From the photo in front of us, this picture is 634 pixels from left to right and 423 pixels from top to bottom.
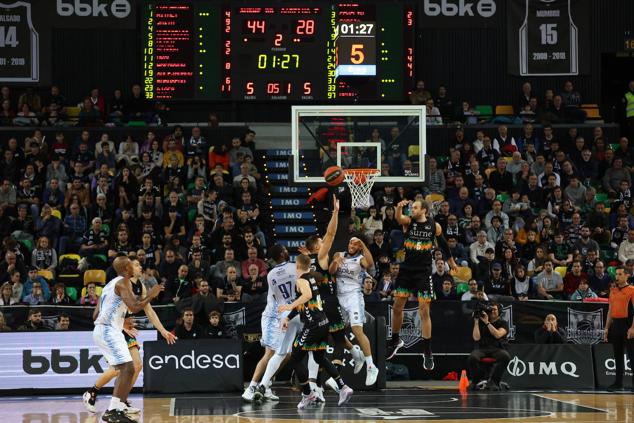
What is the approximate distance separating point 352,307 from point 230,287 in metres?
5.13

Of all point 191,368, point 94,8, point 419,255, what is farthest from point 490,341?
point 94,8

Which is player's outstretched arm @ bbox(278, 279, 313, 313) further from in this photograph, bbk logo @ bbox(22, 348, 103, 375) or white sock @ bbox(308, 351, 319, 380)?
bbk logo @ bbox(22, 348, 103, 375)

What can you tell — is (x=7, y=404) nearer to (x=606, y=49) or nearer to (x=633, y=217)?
(x=633, y=217)

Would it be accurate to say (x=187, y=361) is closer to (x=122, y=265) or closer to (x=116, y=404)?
(x=116, y=404)

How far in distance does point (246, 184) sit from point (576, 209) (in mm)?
7529

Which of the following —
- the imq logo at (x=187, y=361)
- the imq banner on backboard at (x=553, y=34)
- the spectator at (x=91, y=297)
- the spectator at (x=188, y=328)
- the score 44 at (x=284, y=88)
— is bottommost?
the imq logo at (x=187, y=361)

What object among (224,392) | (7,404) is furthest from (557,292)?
(7,404)

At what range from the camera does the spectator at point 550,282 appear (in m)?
23.8

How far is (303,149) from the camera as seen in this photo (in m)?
23.1

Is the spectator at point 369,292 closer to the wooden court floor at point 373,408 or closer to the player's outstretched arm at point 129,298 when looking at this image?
the wooden court floor at point 373,408

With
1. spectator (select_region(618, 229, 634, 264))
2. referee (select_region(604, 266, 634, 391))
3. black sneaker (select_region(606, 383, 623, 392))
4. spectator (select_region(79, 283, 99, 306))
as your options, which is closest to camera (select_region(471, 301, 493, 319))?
referee (select_region(604, 266, 634, 391))

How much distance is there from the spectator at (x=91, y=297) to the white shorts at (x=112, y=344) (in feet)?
23.9

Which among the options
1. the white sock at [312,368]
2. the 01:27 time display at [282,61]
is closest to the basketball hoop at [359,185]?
the white sock at [312,368]

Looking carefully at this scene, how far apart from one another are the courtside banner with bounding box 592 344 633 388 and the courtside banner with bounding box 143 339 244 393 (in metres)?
6.48
